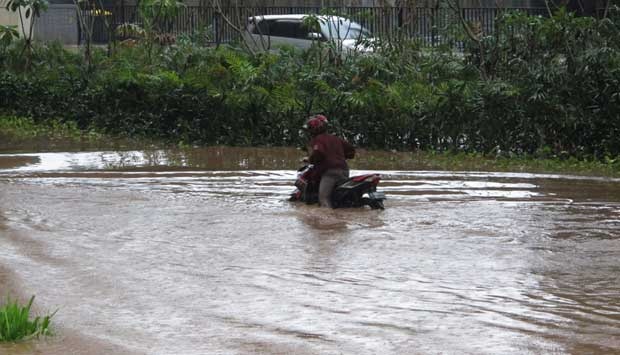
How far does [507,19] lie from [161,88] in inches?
253

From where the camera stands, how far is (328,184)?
12.6 meters

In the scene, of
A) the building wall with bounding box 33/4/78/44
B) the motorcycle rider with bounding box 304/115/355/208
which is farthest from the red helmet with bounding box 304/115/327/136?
the building wall with bounding box 33/4/78/44

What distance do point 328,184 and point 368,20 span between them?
12805mm

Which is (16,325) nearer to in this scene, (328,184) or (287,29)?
(328,184)

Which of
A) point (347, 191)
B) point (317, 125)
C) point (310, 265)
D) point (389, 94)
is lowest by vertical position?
point (310, 265)

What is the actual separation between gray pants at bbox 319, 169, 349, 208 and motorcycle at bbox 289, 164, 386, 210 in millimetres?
45

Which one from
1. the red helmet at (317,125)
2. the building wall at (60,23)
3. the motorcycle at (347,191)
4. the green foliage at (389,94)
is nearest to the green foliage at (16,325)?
the motorcycle at (347,191)

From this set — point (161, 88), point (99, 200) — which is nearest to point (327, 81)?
point (161, 88)

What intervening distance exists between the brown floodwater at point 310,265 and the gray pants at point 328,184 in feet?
0.71

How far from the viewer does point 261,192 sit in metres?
13.9

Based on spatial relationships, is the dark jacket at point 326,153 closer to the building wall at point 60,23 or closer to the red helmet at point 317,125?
the red helmet at point 317,125

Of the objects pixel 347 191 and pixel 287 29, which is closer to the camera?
pixel 347 191

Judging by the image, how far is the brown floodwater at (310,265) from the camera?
726 cm

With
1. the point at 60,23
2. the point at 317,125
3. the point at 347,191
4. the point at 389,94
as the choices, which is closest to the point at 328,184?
the point at 347,191
